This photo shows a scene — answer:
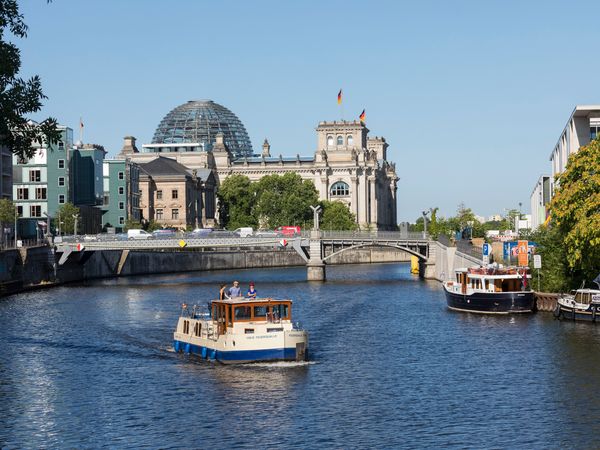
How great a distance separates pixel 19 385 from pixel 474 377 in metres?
24.2

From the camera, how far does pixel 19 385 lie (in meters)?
59.7

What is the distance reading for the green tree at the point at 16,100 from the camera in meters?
35.0

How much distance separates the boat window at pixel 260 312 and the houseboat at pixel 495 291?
116 ft

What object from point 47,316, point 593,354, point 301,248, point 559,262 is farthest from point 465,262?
point 593,354

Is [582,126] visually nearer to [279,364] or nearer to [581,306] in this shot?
[581,306]

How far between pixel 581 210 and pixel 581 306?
7051 millimetres

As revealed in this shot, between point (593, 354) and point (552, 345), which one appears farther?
point (552, 345)

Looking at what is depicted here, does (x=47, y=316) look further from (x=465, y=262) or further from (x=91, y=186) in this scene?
(x=91, y=186)

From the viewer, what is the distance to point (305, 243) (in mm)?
158375

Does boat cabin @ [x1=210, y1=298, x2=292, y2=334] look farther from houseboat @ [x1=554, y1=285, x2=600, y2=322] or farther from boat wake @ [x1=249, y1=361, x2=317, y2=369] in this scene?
Answer: houseboat @ [x1=554, y1=285, x2=600, y2=322]

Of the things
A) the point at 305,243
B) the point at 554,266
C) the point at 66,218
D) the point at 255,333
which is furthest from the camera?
the point at 66,218

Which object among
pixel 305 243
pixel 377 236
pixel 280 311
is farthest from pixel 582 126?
pixel 280 311

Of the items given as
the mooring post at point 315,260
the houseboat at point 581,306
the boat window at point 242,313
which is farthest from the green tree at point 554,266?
the mooring post at point 315,260

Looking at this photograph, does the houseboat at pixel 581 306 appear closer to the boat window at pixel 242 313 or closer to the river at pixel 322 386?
the river at pixel 322 386
